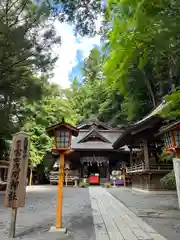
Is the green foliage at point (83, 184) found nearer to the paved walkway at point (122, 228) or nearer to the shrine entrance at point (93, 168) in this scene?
the shrine entrance at point (93, 168)

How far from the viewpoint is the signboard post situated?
3.75 meters

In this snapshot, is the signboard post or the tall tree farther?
the tall tree

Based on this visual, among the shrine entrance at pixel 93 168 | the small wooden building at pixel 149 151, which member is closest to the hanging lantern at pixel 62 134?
the small wooden building at pixel 149 151

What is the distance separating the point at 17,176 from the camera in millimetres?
3947

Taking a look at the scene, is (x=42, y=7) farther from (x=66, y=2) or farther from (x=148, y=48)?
(x=148, y=48)

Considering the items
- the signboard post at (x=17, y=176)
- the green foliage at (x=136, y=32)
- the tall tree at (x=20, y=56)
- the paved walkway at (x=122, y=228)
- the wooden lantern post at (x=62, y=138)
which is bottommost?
the paved walkway at (x=122, y=228)

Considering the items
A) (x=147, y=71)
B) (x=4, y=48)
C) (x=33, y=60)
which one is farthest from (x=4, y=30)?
(x=147, y=71)

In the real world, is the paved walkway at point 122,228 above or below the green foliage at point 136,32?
below

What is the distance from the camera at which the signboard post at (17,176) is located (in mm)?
3754

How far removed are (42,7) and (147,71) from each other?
49.1 ft

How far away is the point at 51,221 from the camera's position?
4668 millimetres

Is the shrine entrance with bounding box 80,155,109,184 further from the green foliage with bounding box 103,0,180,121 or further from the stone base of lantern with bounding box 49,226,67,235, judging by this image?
the green foliage with bounding box 103,0,180,121

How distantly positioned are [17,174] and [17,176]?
0.04 metres

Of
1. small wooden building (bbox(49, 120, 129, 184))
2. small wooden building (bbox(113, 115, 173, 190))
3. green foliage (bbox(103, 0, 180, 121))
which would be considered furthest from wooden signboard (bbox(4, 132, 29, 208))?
small wooden building (bbox(49, 120, 129, 184))
